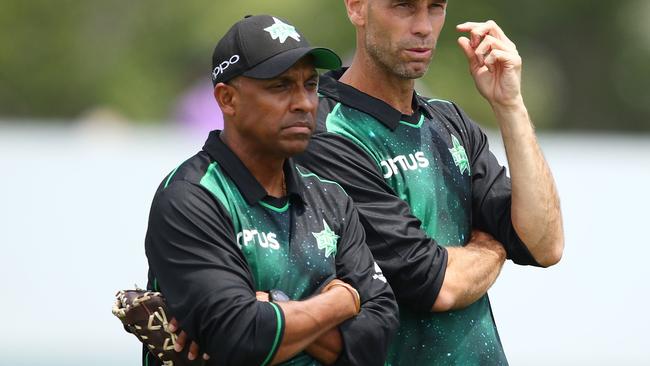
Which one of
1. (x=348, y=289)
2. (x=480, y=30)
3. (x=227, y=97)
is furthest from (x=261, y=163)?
(x=480, y=30)

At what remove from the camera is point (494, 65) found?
16.9 ft

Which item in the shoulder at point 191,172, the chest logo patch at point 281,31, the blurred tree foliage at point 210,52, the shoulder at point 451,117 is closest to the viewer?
the shoulder at point 191,172

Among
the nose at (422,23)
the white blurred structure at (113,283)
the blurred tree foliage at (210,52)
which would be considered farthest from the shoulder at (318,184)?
the blurred tree foliage at (210,52)

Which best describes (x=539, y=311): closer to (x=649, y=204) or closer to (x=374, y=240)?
(x=649, y=204)

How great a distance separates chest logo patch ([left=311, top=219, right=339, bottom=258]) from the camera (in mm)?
4562

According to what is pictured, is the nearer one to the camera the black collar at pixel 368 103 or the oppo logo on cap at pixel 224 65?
the oppo logo on cap at pixel 224 65

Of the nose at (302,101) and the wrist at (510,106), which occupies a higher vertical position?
the nose at (302,101)

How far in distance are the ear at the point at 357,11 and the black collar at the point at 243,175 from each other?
809 millimetres

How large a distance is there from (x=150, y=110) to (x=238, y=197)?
22.7 metres

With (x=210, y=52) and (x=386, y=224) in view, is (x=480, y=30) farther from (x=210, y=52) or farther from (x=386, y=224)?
(x=210, y=52)

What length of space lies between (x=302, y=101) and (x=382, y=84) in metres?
0.74

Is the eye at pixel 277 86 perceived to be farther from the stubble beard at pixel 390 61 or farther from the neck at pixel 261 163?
the stubble beard at pixel 390 61

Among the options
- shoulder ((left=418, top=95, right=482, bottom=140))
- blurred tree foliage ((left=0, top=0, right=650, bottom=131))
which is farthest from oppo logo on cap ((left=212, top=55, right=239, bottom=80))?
blurred tree foliage ((left=0, top=0, right=650, bottom=131))

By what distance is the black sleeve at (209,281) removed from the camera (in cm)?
423
